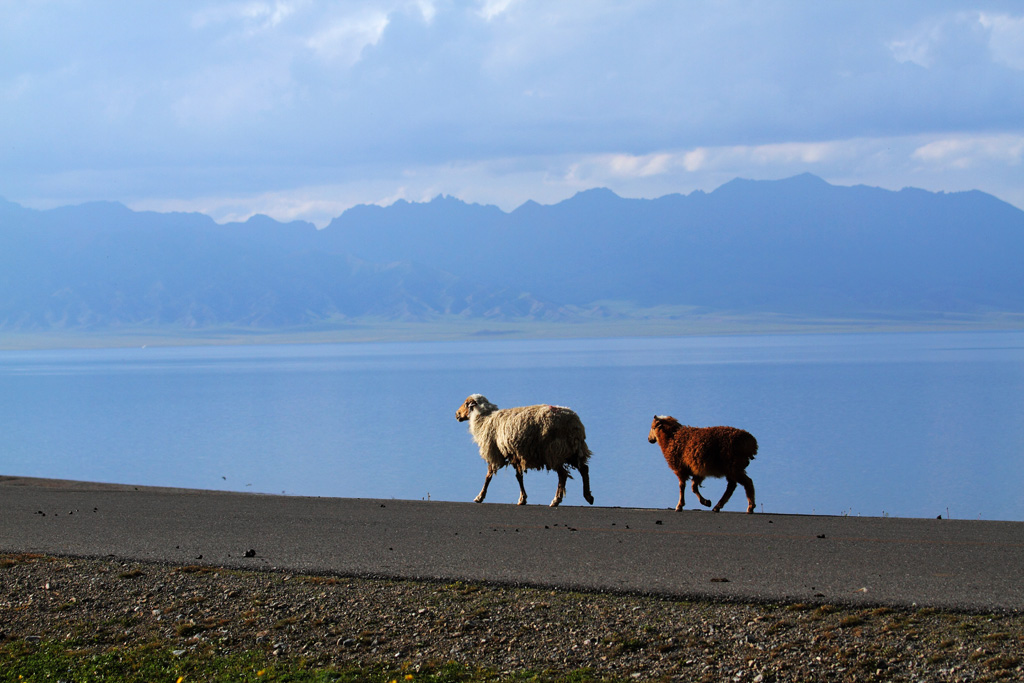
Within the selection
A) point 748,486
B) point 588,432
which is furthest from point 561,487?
point 588,432

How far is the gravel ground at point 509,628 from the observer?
707cm

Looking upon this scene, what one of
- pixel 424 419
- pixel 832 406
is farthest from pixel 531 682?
pixel 832 406

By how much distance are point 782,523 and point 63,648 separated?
7.95m

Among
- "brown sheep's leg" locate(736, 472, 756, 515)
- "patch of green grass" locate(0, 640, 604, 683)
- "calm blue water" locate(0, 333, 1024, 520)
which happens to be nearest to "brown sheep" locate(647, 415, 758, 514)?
"brown sheep's leg" locate(736, 472, 756, 515)

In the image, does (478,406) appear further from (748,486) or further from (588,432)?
(588,432)

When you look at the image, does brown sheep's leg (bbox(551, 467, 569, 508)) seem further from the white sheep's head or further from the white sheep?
the white sheep's head

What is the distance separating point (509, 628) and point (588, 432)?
35893 millimetres

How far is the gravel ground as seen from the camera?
707cm

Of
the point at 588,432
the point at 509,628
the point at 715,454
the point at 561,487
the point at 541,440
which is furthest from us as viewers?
the point at 588,432

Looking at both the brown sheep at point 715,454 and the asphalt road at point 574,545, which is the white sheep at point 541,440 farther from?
the brown sheep at point 715,454

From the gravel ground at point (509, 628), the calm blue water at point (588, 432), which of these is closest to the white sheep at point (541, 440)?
the calm blue water at point (588, 432)

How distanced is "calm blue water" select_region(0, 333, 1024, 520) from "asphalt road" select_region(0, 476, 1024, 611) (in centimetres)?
364

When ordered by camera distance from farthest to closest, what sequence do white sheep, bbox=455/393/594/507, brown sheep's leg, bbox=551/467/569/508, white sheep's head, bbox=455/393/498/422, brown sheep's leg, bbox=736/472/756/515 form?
white sheep's head, bbox=455/393/498/422, brown sheep's leg, bbox=551/467/569/508, white sheep, bbox=455/393/594/507, brown sheep's leg, bbox=736/472/756/515

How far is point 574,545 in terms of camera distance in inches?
433
